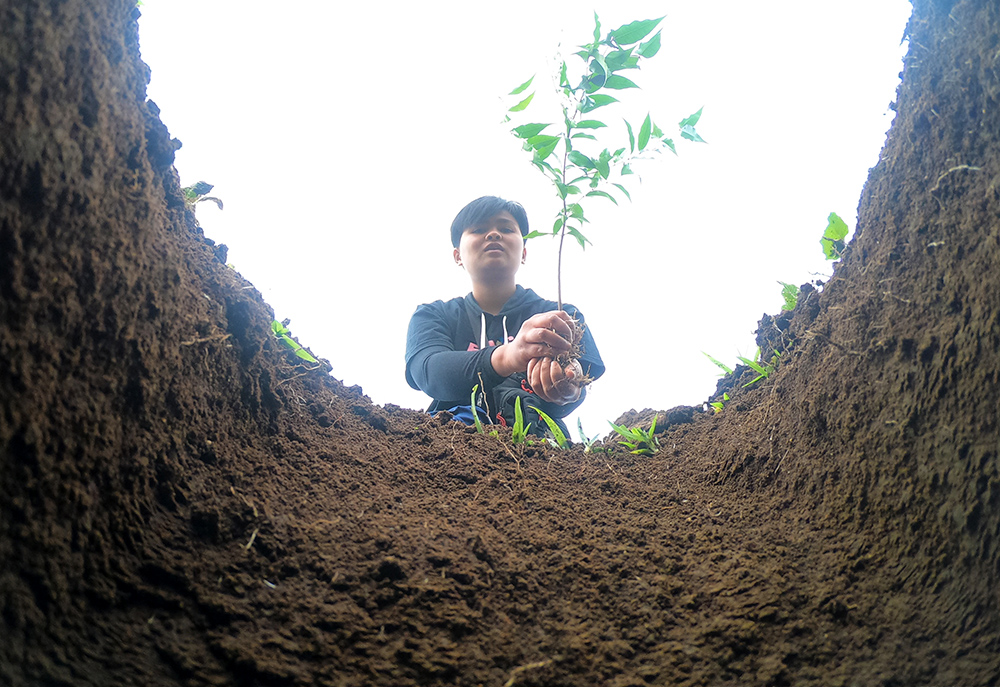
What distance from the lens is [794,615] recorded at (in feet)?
2.98

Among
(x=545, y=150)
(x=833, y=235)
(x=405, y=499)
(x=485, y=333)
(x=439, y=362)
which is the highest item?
(x=545, y=150)

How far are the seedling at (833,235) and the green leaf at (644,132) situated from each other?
2.01 feet

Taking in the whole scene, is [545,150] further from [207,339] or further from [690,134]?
[207,339]

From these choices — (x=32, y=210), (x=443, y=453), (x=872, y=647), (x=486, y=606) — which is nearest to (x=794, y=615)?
(x=872, y=647)

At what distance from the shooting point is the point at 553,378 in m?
1.71

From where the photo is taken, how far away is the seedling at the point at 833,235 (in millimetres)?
1583

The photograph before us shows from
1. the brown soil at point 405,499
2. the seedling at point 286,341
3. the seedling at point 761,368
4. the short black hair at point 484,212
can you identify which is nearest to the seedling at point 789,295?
the seedling at point 761,368

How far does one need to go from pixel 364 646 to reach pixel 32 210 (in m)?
0.78

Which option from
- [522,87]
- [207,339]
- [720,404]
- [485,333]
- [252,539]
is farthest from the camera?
[485,333]

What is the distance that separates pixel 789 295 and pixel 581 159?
0.88m

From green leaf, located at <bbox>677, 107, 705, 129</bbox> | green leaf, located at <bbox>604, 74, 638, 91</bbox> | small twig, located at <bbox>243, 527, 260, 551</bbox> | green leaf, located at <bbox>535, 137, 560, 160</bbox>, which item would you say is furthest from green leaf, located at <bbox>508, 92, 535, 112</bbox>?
small twig, located at <bbox>243, 527, 260, 551</bbox>

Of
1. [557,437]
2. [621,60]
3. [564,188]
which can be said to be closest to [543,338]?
[557,437]

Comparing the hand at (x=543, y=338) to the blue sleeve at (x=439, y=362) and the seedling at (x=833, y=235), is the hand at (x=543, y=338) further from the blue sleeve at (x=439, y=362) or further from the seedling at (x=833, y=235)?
the seedling at (x=833, y=235)

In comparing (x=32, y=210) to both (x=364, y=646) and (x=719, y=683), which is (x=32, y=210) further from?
(x=719, y=683)
